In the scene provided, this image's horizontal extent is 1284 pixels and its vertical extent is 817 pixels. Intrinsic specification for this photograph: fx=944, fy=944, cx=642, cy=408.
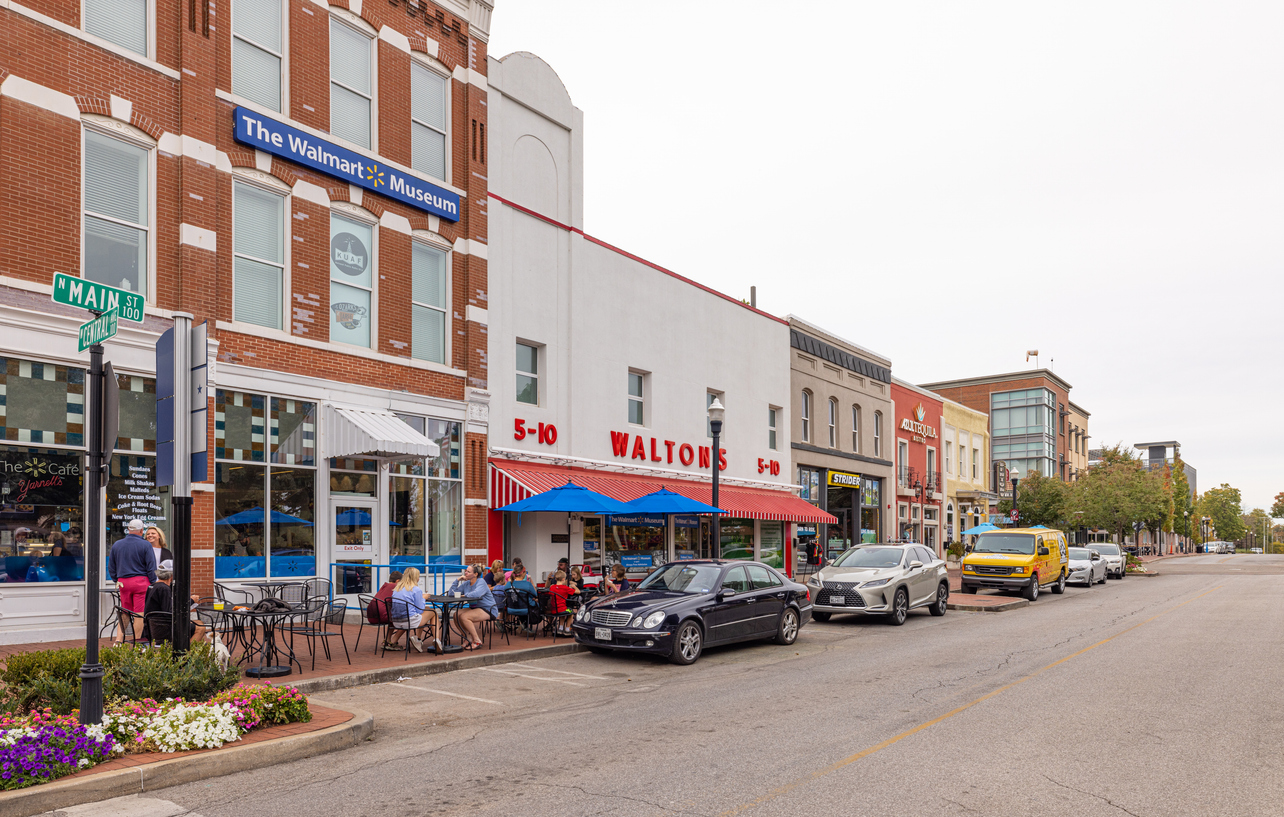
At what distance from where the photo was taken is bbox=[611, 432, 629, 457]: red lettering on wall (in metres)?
23.2

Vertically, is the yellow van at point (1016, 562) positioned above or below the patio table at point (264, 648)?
below

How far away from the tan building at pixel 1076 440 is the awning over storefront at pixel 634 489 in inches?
2027

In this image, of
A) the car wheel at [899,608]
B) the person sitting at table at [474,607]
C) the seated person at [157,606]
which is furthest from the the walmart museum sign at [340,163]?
the car wheel at [899,608]

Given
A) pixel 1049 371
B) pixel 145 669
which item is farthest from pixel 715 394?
pixel 1049 371

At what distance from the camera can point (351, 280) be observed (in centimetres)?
1741

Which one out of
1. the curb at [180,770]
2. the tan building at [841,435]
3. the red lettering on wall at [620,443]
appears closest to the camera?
the curb at [180,770]

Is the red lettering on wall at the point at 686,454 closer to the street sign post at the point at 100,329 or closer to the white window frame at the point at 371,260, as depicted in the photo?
the white window frame at the point at 371,260

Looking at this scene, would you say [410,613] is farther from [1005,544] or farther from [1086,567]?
[1086,567]

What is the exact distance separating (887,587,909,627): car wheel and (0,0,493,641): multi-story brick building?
8510 mm

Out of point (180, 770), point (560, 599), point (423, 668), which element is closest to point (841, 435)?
point (560, 599)

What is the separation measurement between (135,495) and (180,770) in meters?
7.88

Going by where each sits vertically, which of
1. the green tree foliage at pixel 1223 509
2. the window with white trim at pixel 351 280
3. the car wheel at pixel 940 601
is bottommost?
the green tree foliage at pixel 1223 509

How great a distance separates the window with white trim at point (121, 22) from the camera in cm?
1388

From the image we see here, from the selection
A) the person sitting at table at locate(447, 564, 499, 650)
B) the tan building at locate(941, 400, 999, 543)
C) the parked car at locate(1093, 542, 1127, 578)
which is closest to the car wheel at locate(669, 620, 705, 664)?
the person sitting at table at locate(447, 564, 499, 650)
